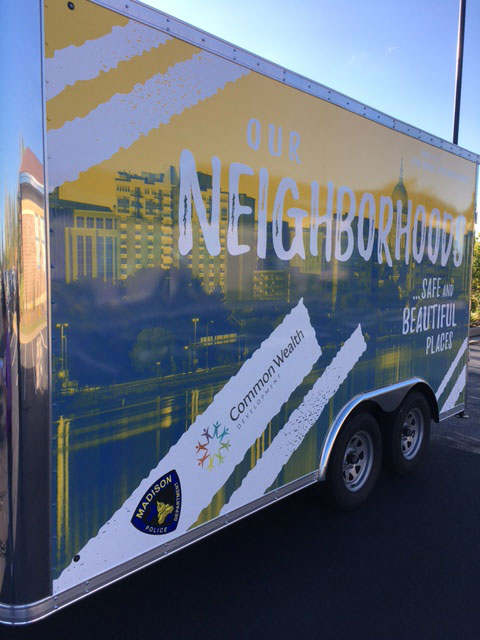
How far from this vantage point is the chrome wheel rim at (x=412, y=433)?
477cm

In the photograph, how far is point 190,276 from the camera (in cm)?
263

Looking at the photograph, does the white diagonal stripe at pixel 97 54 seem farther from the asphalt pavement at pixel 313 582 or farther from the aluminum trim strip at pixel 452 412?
the aluminum trim strip at pixel 452 412

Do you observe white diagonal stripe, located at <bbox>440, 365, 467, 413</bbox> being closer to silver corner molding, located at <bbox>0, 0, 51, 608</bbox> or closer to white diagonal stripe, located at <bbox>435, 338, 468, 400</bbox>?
white diagonal stripe, located at <bbox>435, 338, 468, 400</bbox>

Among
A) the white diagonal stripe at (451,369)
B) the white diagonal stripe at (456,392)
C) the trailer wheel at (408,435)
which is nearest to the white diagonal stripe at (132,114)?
the trailer wheel at (408,435)

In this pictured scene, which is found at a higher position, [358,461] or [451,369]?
[451,369]

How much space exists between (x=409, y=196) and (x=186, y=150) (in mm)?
2299

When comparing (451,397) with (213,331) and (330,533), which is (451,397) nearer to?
(330,533)

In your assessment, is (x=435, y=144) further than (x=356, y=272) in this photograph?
Yes

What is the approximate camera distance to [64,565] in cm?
223

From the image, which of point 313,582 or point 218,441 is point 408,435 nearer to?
point 313,582

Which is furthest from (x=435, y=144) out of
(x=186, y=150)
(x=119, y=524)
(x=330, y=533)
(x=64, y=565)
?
(x=64, y=565)

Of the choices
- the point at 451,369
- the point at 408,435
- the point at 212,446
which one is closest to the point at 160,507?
the point at 212,446

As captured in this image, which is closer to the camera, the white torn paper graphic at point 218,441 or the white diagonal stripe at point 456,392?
the white torn paper graphic at point 218,441

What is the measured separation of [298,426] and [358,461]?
110 cm
